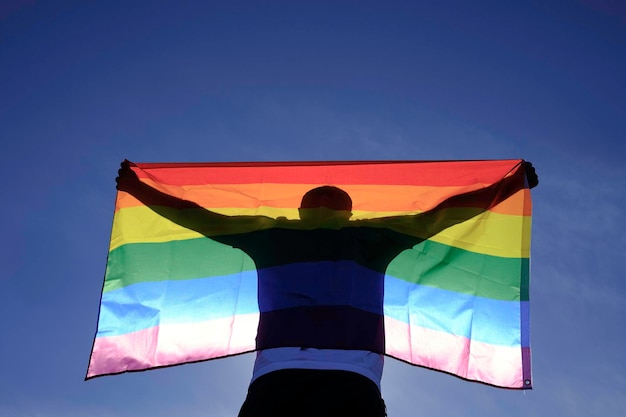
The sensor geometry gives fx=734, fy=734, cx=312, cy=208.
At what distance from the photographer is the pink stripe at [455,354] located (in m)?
5.92

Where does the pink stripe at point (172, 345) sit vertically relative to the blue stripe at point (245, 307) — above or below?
below

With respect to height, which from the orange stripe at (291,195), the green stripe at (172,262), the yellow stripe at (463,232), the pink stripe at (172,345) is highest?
the orange stripe at (291,195)

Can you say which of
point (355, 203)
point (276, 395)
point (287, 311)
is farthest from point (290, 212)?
point (276, 395)

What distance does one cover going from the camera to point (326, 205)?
596 cm

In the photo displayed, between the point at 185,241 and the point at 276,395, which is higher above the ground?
the point at 185,241

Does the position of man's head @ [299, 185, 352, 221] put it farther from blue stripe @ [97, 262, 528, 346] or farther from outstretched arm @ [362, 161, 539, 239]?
blue stripe @ [97, 262, 528, 346]

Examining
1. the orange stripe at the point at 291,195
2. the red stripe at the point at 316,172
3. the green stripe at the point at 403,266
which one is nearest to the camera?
the green stripe at the point at 403,266

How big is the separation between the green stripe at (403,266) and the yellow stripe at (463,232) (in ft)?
0.22

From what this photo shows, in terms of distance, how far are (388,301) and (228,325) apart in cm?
134

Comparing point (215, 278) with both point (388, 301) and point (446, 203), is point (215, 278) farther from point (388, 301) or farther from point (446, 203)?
point (446, 203)

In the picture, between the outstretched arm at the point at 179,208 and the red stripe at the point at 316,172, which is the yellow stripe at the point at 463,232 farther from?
the red stripe at the point at 316,172

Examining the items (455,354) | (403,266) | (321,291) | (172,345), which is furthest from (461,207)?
(172,345)

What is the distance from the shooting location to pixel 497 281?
21.3 ft

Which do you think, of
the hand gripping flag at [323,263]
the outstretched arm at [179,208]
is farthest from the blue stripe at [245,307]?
the outstretched arm at [179,208]
